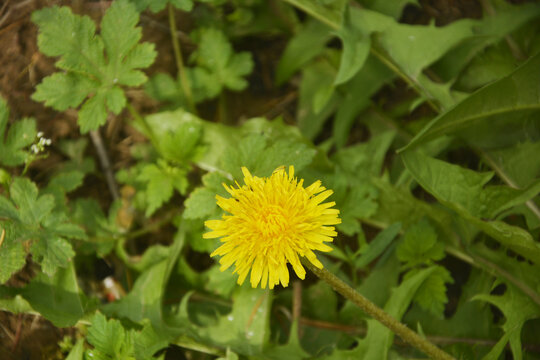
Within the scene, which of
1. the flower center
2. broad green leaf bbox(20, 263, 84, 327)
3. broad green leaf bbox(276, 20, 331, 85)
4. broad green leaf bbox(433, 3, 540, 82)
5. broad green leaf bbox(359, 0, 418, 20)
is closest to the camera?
the flower center

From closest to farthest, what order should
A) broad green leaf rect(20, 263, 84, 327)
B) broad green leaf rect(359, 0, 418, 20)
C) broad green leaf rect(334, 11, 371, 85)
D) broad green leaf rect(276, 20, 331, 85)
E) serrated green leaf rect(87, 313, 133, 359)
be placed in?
serrated green leaf rect(87, 313, 133, 359) → broad green leaf rect(20, 263, 84, 327) → broad green leaf rect(334, 11, 371, 85) → broad green leaf rect(359, 0, 418, 20) → broad green leaf rect(276, 20, 331, 85)

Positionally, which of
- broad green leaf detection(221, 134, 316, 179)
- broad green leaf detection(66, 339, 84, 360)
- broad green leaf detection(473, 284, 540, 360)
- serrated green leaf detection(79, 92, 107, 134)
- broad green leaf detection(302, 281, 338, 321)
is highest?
serrated green leaf detection(79, 92, 107, 134)

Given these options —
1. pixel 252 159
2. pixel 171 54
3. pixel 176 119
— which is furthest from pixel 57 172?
pixel 252 159

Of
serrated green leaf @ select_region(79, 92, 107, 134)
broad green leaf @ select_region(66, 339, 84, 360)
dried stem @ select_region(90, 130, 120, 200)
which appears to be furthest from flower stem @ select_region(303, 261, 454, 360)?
dried stem @ select_region(90, 130, 120, 200)

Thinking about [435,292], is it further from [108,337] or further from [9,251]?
[9,251]

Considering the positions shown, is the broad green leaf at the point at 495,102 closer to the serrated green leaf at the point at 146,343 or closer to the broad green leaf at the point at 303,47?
the broad green leaf at the point at 303,47

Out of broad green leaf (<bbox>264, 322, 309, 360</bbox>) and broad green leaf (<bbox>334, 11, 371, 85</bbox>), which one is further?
broad green leaf (<bbox>334, 11, 371, 85</bbox>)

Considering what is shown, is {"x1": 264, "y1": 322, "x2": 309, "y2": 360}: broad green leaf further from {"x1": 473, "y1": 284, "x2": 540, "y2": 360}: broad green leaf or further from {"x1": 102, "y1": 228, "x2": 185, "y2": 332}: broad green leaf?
{"x1": 473, "y1": 284, "x2": 540, "y2": 360}: broad green leaf
